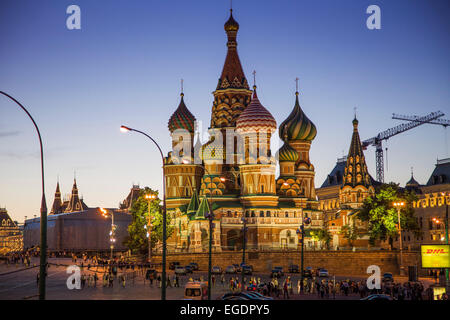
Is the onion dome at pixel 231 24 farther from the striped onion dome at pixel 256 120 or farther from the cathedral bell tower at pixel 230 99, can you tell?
the striped onion dome at pixel 256 120

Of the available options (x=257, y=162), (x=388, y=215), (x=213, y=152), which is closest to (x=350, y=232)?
(x=388, y=215)

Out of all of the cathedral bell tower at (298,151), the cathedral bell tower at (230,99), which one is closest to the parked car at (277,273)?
the cathedral bell tower at (298,151)

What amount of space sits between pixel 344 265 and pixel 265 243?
1678 centimetres

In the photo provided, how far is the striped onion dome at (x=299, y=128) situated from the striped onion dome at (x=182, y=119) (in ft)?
49.6

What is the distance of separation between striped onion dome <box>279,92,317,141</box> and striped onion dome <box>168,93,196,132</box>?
1510 cm

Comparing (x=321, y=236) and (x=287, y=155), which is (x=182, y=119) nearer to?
(x=287, y=155)

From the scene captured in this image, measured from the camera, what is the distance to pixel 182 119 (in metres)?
116

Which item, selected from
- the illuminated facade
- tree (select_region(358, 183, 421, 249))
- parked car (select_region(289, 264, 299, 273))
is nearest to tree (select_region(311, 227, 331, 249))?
the illuminated facade

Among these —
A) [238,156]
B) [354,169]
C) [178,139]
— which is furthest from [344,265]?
[178,139]

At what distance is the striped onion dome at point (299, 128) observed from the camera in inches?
4513

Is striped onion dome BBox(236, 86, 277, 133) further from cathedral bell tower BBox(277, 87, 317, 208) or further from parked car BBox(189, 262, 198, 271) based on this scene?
parked car BBox(189, 262, 198, 271)

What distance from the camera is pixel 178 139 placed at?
11419 cm
